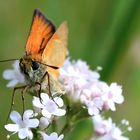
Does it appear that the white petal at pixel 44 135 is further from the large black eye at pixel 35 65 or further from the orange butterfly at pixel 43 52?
the large black eye at pixel 35 65

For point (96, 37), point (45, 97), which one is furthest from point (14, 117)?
point (96, 37)

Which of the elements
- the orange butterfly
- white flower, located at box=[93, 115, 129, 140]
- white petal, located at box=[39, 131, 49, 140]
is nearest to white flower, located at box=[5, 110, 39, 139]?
white petal, located at box=[39, 131, 49, 140]

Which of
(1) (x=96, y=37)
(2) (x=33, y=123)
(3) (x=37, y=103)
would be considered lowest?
(2) (x=33, y=123)

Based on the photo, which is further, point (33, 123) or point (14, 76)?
point (14, 76)

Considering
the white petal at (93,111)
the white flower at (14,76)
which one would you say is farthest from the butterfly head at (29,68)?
the white flower at (14,76)

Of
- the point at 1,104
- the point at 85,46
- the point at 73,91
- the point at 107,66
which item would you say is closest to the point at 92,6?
the point at 85,46

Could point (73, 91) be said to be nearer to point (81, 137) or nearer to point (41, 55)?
point (41, 55)

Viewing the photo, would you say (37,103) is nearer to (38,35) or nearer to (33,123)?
(33,123)
